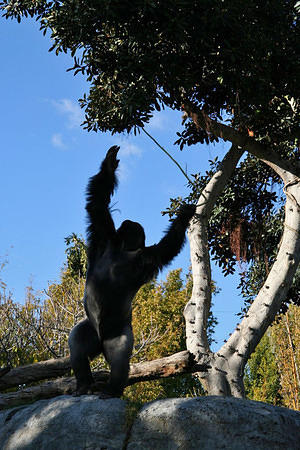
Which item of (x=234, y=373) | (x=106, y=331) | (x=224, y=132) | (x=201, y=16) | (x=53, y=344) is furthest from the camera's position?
(x=53, y=344)

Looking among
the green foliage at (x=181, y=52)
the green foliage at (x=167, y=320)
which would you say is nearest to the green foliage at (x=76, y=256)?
the green foliage at (x=167, y=320)

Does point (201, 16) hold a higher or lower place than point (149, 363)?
higher

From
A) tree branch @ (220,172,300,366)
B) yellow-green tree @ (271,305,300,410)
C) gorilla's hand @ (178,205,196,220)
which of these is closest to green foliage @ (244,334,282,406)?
yellow-green tree @ (271,305,300,410)

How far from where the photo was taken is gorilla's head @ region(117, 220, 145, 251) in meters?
6.16

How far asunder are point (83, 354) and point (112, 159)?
2.54 m

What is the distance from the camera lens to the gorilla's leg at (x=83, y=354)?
19.7 feet

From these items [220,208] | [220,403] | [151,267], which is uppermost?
[220,208]

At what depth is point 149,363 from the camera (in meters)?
7.87

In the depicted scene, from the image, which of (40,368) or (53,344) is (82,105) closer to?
(40,368)

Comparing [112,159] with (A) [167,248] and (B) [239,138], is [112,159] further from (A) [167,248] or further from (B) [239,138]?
(B) [239,138]

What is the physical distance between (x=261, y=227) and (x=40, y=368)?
7.25 metres

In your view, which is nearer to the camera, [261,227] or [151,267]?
[151,267]

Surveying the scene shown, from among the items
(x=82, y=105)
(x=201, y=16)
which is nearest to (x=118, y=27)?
(x=201, y=16)

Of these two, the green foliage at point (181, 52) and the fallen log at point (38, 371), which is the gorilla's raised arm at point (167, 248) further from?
the green foliage at point (181, 52)
